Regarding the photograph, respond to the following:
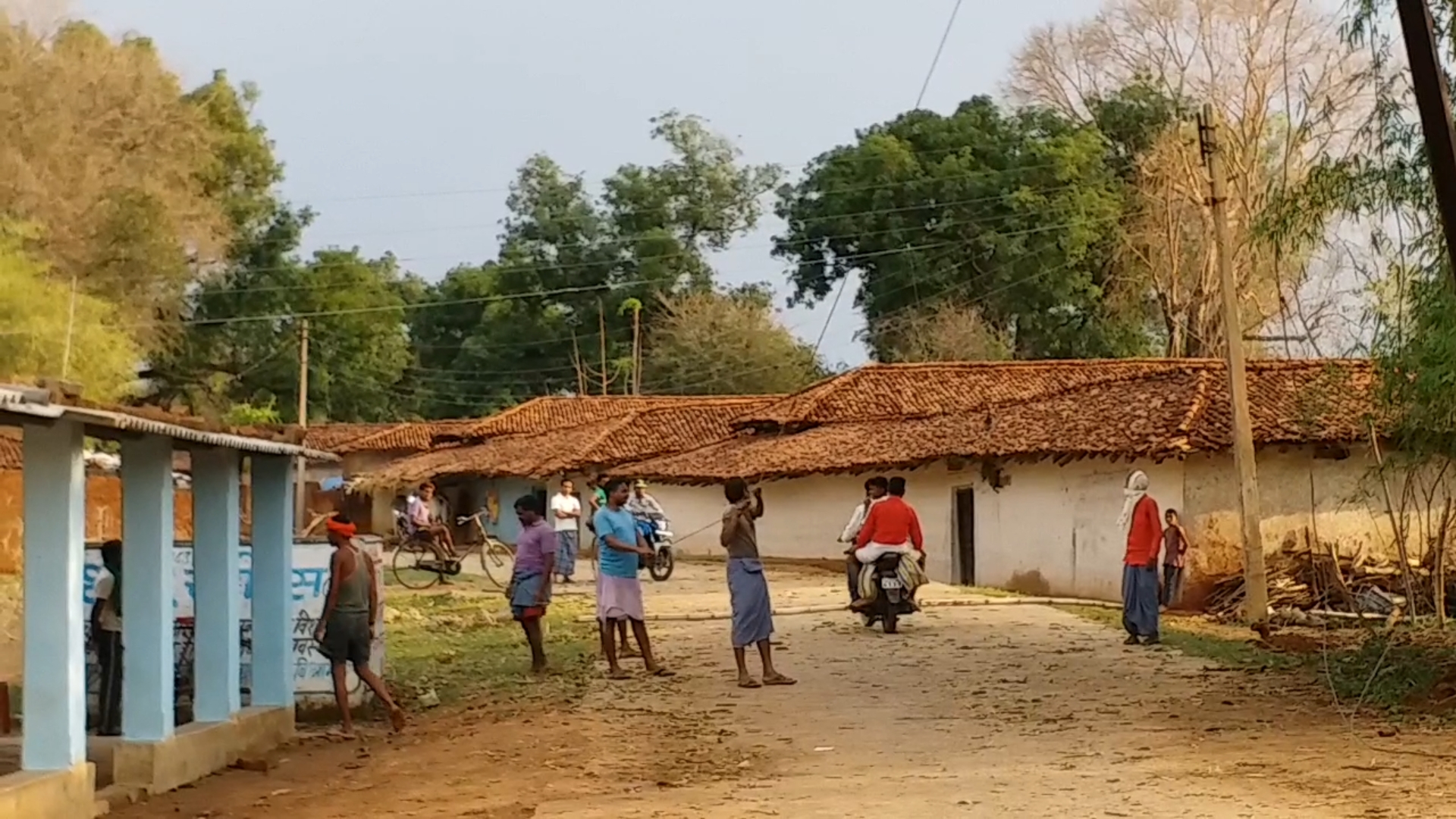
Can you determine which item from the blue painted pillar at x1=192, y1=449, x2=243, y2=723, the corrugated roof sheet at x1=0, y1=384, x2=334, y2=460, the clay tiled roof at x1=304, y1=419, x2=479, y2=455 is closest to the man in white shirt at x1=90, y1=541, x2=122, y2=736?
the blue painted pillar at x1=192, y1=449, x2=243, y2=723

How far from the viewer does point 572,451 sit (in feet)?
143

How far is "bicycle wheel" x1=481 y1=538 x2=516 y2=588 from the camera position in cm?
2731

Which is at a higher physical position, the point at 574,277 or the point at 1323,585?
the point at 574,277

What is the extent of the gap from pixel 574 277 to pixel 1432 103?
182ft

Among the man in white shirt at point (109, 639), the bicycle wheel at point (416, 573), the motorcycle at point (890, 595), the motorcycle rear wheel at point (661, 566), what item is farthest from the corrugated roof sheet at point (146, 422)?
the motorcycle rear wheel at point (661, 566)

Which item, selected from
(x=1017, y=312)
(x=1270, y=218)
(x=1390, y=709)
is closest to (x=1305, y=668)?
(x=1390, y=709)

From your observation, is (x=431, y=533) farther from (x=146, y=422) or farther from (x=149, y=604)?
(x=146, y=422)

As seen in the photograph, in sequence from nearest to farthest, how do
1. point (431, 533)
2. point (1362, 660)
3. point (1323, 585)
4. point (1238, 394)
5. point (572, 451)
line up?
1. point (1362, 660)
2. point (1238, 394)
3. point (1323, 585)
4. point (431, 533)
5. point (572, 451)

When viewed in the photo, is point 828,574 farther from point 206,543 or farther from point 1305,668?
point 206,543

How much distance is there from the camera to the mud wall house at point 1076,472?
82.7 ft

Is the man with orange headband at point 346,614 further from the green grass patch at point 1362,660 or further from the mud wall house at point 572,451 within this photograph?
the mud wall house at point 572,451

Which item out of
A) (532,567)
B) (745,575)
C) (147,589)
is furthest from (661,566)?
(147,589)

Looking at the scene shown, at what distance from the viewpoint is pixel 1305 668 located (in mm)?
14141

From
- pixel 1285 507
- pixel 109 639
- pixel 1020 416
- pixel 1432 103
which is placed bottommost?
pixel 109 639
